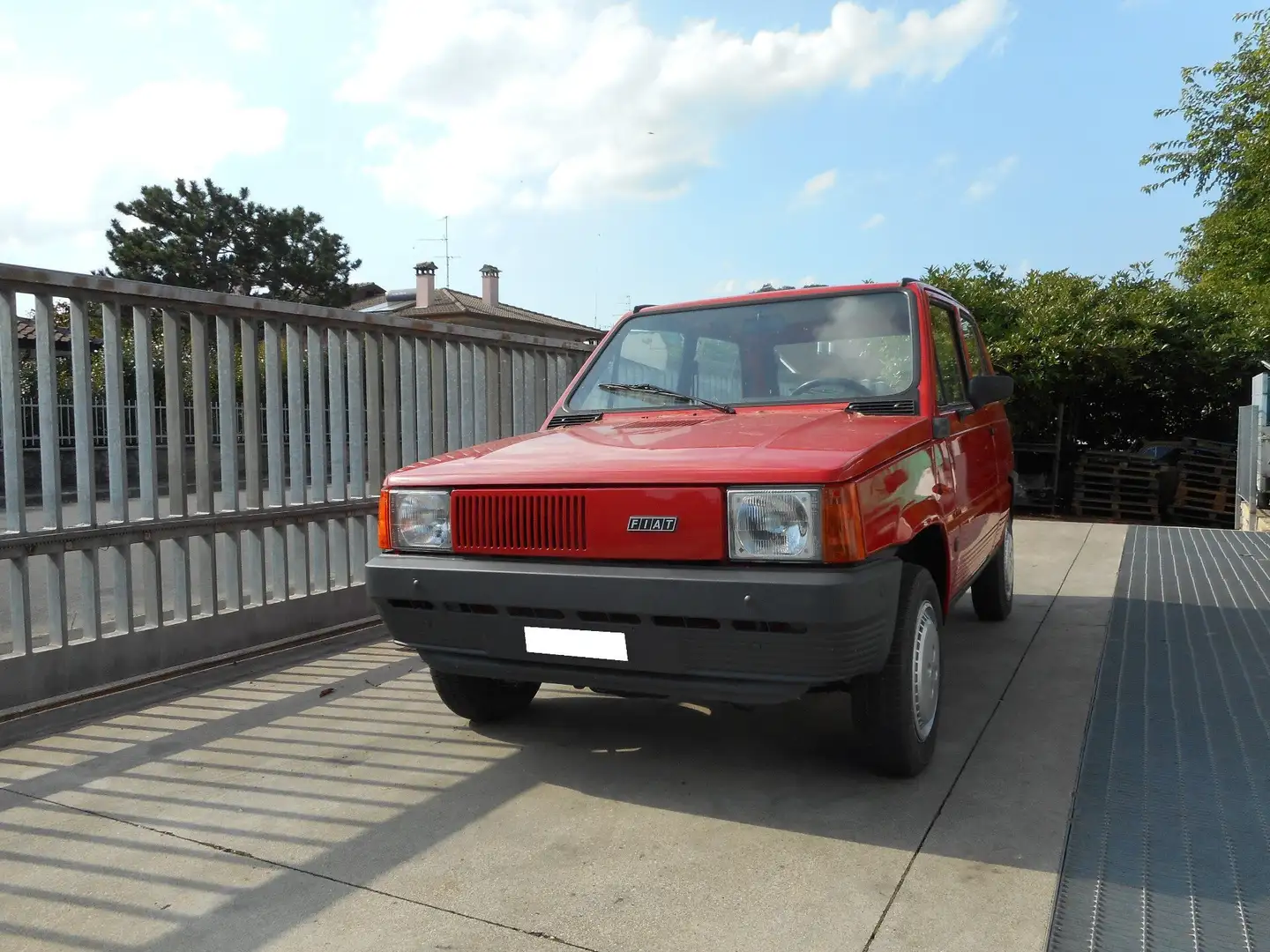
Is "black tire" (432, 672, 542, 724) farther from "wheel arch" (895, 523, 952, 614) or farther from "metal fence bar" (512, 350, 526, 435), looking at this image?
"metal fence bar" (512, 350, 526, 435)

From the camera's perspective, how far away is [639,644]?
118 inches

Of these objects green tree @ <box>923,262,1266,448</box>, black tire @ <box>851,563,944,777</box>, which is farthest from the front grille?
green tree @ <box>923,262,1266,448</box>

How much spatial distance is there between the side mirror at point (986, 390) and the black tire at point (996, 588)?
1562mm

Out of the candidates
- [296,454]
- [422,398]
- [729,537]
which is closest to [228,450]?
[296,454]

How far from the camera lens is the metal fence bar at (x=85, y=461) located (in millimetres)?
4301

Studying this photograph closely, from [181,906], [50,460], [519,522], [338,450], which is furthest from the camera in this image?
[338,450]

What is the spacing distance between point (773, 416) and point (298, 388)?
9.86 feet

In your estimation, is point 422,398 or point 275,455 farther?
point 422,398

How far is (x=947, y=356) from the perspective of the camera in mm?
4426

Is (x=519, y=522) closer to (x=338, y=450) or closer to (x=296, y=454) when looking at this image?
(x=296, y=454)

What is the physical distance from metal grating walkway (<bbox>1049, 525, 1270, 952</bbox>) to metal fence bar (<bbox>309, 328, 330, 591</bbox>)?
4149 millimetres

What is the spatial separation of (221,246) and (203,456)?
164 ft

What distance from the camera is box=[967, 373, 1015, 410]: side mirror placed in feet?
14.2

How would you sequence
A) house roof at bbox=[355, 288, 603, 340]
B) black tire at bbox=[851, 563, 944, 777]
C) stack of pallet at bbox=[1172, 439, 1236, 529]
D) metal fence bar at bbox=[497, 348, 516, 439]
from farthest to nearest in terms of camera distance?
1. house roof at bbox=[355, 288, 603, 340]
2. stack of pallet at bbox=[1172, 439, 1236, 529]
3. metal fence bar at bbox=[497, 348, 516, 439]
4. black tire at bbox=[851, 563, 944, 777]
